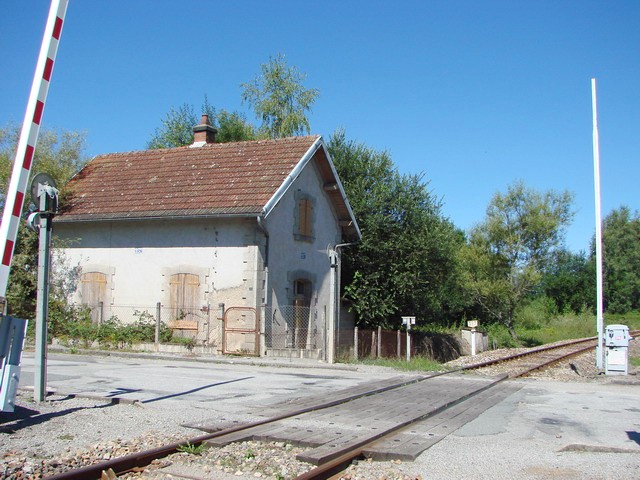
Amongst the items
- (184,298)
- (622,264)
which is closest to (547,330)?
(622,264)

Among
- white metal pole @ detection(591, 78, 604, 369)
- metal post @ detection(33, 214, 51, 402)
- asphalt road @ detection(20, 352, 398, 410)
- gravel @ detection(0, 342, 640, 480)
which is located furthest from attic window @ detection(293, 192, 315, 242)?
gravel @ detection(0, 342, 640, 480)

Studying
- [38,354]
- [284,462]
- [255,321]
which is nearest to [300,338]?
[255,321]

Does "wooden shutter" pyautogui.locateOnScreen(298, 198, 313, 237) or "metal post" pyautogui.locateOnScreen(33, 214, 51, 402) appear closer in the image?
"metal post" pyautogui.locateOnScreen(33, 214, 51, 402)

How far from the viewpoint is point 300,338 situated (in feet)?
71.5

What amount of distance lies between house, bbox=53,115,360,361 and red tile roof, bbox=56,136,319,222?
0.17 feet

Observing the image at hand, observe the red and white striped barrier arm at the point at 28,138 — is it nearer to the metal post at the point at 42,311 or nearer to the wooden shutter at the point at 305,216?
the metal post at the point at 42,311

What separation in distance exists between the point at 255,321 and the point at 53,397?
33.9 ft

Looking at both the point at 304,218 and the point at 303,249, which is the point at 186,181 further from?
the point at 303,249

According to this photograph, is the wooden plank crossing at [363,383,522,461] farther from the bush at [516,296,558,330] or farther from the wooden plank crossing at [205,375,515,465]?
the bush at [516,296,558,330]

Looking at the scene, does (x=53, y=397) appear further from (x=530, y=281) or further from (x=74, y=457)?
(x=530, y=281)

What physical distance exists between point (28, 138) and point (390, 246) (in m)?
19.7

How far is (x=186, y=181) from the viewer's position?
22.7m

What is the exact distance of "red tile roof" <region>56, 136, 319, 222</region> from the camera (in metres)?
20.8

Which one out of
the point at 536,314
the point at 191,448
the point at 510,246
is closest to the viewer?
the point at 191,448
